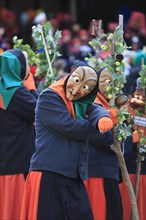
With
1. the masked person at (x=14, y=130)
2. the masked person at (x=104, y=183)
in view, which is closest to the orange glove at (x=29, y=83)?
the masked person at (x=14, y=130)

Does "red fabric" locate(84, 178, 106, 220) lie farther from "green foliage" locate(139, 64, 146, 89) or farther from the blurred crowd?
the blurred crowd

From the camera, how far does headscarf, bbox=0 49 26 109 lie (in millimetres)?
5348

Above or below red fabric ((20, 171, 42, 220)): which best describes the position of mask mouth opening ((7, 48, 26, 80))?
above

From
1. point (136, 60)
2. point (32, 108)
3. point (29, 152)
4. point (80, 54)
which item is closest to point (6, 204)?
point (29, 152)

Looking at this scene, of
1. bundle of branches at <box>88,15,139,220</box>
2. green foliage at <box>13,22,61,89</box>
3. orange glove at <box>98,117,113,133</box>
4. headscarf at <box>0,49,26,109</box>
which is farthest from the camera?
green foliage at <box>13,22,61,89</box>

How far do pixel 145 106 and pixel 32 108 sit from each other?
3.08 feet

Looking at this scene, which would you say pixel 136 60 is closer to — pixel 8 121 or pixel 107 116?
pixel 8 121

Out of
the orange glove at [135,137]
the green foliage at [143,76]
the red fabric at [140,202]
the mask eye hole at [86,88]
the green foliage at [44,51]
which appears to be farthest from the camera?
the green foliage at [44,51]

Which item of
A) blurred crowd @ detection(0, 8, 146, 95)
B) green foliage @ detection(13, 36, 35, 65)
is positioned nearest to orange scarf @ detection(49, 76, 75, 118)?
green foliage @ detection(13, 36, 35, 65)

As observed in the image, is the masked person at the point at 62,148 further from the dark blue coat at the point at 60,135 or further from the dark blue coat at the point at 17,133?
the dark blue coat at the point at 17,133

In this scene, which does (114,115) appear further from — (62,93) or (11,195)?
(11,195)

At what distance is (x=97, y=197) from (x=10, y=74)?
4.11 ft

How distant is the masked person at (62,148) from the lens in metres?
4.41

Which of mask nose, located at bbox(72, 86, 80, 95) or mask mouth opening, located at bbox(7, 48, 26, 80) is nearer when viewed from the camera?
mask nose, located at bbox(72, 86, 80, 95)
